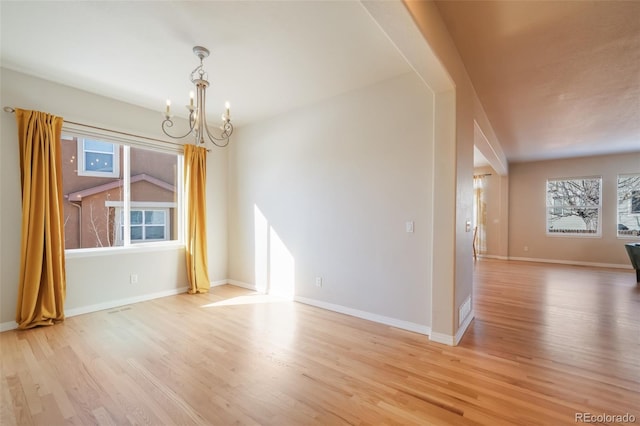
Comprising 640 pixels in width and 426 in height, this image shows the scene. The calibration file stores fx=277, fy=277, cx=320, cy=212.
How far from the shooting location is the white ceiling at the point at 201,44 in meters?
2.07

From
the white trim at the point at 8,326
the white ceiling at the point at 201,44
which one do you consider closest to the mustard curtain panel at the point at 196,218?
the white ceiling at the point at 201,44

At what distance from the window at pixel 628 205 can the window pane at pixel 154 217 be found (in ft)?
32.1

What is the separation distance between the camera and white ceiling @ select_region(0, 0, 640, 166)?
205 centimetres

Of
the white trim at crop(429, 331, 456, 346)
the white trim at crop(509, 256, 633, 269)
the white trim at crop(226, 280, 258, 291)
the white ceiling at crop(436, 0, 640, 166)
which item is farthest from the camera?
the white trim at crop(509, 256, 633, 269)

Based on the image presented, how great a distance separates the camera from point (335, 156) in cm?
355

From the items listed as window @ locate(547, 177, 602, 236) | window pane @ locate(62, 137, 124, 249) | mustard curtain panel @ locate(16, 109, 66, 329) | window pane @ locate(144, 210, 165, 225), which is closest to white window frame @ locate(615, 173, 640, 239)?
window @ locate(547, 177, 602, 236)

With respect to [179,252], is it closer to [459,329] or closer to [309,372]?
[309,372]

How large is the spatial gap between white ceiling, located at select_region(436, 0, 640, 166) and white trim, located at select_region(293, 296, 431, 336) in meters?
2.72

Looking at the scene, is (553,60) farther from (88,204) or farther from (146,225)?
(88,204)

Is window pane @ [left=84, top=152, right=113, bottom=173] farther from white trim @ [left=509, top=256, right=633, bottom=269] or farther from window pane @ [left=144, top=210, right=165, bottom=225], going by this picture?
white trim @ [left=509, top=256, right=633, bottom=269]

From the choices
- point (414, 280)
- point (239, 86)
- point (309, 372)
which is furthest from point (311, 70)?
point (309, 372)

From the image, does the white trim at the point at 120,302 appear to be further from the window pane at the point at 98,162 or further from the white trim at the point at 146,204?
the window pane at the point at 98,162

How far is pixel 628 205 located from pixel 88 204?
34.8 feet

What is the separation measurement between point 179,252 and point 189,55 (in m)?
2.88
